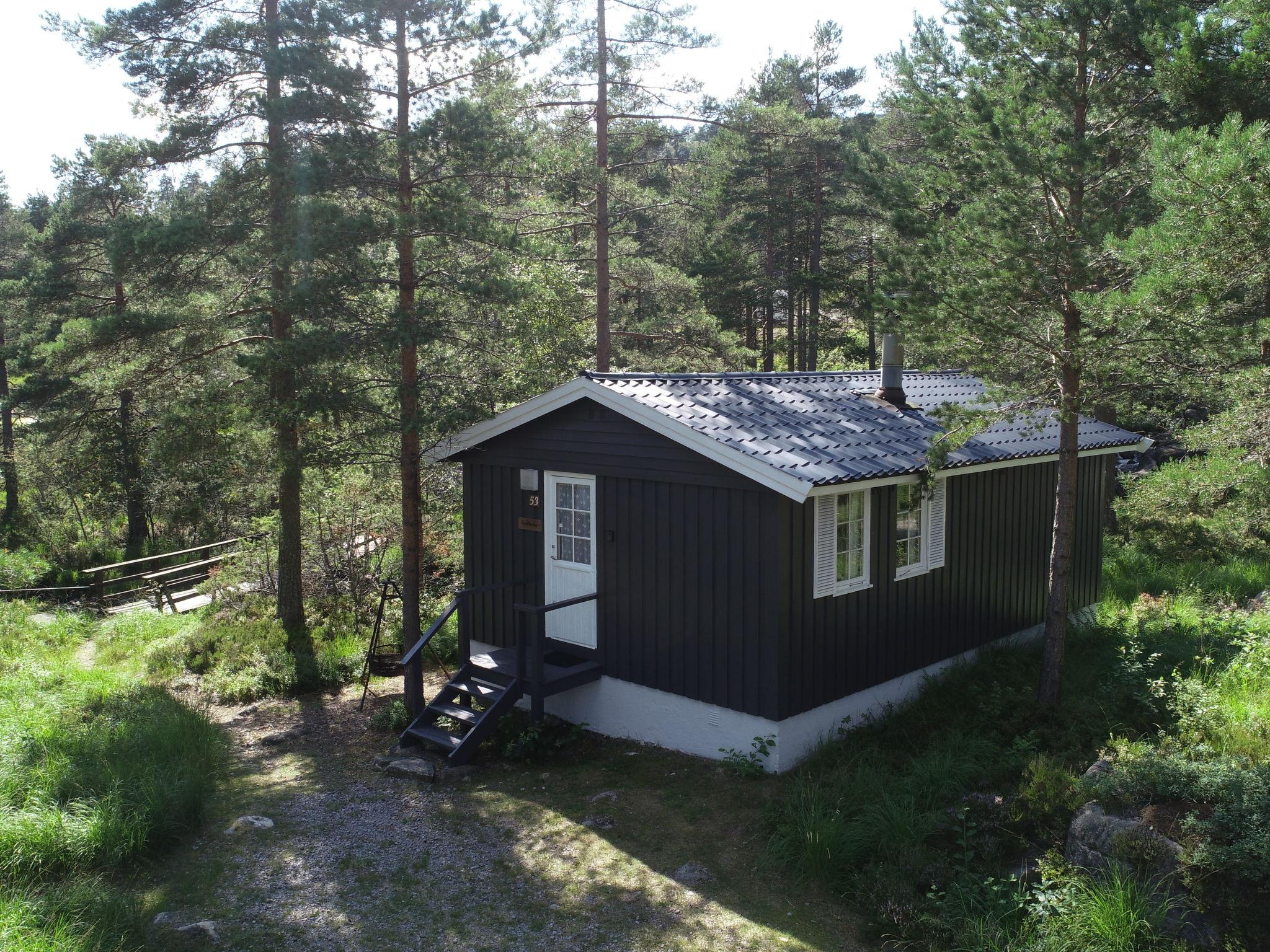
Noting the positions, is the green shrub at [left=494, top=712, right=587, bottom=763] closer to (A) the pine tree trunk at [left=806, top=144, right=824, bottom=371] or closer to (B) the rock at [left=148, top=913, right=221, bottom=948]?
(B) the rock at [left=148, top=913, right=221, bottom=948]

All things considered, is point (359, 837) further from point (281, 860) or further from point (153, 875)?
point (153, 875)

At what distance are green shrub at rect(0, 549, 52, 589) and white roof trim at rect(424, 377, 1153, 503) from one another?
43.6 feet

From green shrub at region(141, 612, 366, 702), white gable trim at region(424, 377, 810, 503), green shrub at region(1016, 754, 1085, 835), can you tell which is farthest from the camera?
green shrub at region(141, 612, 366, 702)

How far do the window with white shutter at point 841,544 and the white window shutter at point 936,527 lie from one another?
1.07 metres

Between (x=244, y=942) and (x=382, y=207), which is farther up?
(x=382, y=207)

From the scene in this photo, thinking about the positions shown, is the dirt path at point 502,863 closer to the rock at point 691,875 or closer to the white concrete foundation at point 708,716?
the rock at point 691,875

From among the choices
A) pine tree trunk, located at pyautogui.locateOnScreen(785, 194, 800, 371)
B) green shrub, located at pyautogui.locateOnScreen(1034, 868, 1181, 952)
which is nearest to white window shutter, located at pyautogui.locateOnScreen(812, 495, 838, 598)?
green shrub, located at pyautogui.locateOnScreen(1034, 868, 1181, 952)

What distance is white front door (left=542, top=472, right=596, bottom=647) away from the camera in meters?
9.17

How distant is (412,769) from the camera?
830cm

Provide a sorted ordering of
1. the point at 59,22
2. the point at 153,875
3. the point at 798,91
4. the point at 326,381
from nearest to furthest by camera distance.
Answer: the point at 153,875
the point at 326,381
the point at 59,22
the point at 798,91

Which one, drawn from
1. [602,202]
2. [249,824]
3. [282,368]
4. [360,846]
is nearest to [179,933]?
[360,846]

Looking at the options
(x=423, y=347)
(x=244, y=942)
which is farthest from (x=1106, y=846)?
(x=423, y=347)

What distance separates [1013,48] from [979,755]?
6173 mm

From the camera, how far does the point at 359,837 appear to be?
275 inches
